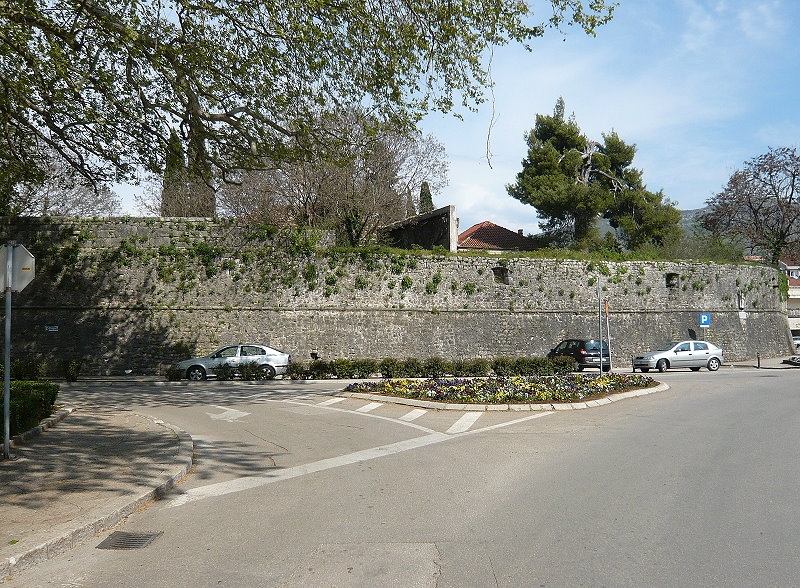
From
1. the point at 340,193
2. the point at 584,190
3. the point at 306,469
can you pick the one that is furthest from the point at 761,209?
the point at 306,469

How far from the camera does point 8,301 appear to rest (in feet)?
29.0

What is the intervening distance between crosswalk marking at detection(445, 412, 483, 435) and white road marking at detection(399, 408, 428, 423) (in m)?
0.98

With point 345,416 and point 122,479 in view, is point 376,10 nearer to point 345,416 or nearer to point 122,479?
point 345,416

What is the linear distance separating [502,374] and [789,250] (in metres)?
41.2

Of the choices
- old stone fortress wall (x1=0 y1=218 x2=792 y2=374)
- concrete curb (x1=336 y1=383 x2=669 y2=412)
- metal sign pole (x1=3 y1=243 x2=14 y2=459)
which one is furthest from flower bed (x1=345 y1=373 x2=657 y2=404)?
old stone fortress wall (x1=0 y1=218 x2=792 y2=374)

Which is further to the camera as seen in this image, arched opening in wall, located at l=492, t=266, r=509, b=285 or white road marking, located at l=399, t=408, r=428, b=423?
arched opening in wall, located at l=492, t=266, r=509, b=285

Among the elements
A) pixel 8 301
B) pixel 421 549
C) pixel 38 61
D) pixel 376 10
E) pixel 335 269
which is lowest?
pixel 421 549

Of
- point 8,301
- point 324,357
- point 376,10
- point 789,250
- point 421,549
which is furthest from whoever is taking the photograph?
point 789,250

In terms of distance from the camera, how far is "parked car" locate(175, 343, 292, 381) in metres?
24.2

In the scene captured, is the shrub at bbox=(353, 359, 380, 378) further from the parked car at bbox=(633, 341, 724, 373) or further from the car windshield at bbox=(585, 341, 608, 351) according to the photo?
the parked car at bbox=(633, 341, 724, 373)

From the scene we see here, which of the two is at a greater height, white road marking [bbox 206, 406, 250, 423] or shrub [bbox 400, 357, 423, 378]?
shrub [bbox 400, 357, 423, 378]

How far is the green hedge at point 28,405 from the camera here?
33.6ft

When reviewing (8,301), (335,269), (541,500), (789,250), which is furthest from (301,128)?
(789,250)

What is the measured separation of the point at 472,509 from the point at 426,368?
57.1 feet
